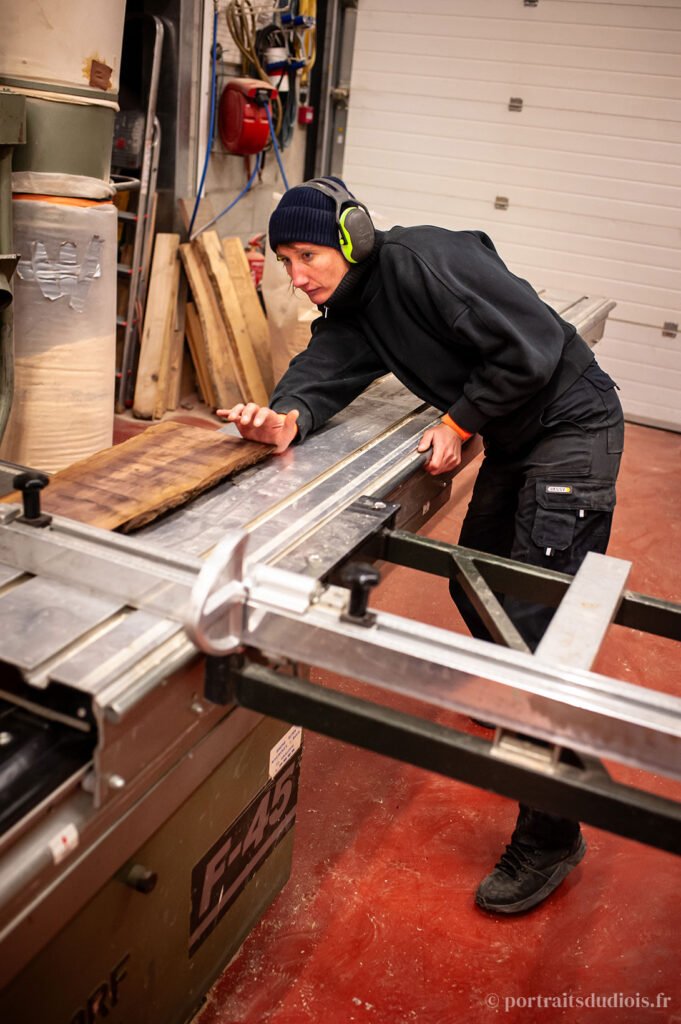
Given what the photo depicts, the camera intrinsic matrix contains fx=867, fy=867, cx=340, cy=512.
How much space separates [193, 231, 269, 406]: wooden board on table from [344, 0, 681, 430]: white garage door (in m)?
1.15

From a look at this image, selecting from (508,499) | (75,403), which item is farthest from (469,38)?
(508,499)

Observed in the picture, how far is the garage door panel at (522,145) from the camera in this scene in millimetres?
5473

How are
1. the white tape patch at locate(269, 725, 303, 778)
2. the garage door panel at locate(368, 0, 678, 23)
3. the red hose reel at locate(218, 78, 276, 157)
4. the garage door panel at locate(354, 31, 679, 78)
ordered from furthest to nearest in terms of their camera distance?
the garage door panel at locate(354, 31, 679, 78) → the garage door panel at locate(368, 0, 678, 23) → the red hose reel at locate(218, 78, 276, 157) → the white tape patch at locate(269, 725, 303, 778)

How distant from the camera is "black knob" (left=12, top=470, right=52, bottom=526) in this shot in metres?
1.29

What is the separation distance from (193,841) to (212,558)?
636 millimetres

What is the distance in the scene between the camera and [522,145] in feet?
18.9

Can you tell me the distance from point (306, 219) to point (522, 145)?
14.8 feet

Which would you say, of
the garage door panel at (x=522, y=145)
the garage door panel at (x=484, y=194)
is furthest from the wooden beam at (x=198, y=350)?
the garage door panel at (x=522, y=145)

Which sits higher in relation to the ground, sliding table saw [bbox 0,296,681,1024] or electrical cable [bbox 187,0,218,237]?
electrical cable [bbox 187,0,218,237]

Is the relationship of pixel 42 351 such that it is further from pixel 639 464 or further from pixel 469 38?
pixel 469 38

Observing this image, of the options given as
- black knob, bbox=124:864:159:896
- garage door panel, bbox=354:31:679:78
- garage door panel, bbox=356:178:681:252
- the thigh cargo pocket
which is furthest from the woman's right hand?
garage door panel, bbox=354:31:679:78

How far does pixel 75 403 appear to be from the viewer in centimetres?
348

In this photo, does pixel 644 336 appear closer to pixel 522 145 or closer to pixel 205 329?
pixel 522 145

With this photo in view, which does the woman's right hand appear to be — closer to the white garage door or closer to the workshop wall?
the workshop wall
